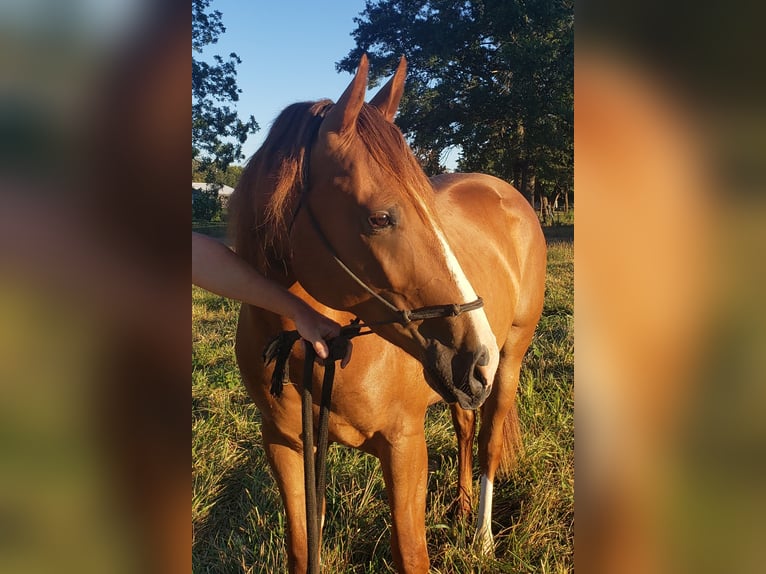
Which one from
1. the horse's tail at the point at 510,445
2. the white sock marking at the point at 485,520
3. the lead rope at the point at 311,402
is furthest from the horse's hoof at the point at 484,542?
the lead rope at the point at 311,402

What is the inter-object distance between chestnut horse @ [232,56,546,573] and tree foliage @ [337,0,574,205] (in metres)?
8.84

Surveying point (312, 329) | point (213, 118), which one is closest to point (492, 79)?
point (213, 118)

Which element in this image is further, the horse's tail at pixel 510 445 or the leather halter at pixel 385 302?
the horse's tail at pixel 510 445

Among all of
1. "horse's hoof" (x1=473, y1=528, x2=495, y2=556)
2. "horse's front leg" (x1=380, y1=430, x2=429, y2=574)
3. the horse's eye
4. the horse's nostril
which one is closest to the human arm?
the horse's eye

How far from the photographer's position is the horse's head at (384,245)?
128 centimetres

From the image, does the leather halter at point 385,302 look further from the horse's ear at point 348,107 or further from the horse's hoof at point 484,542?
the horse's hoof at point 484,542

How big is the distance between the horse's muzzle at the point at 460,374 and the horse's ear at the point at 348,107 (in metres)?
0.64
